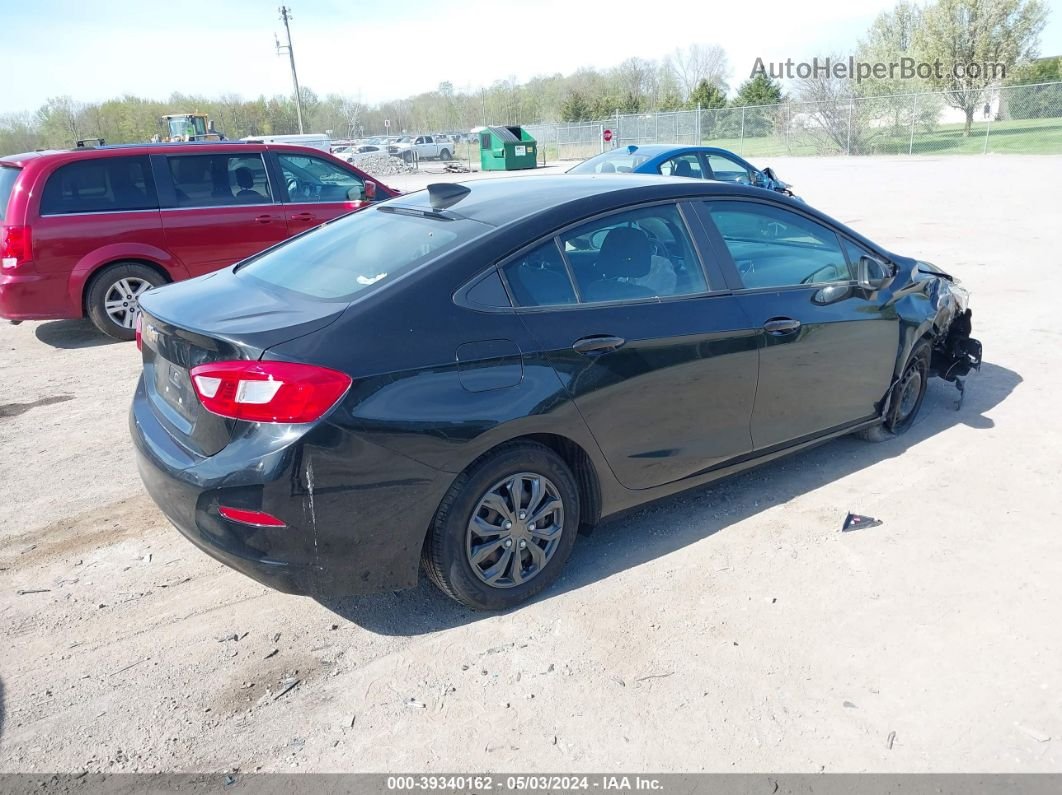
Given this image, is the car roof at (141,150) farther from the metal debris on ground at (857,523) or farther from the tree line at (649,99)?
the tree line at (649,99)

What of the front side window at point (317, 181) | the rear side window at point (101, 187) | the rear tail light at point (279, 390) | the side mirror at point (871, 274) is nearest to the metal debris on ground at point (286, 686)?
the rear tail light at point (279, 390)

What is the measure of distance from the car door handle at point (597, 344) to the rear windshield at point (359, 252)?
629 millimetres

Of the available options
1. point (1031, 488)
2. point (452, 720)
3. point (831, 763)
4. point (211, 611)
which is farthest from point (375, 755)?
point (1031, 488)

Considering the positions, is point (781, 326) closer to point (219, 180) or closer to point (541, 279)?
point (541, 279)

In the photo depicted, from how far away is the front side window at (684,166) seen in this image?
479 inches

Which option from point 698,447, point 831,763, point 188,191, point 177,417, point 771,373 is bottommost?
point 831,763

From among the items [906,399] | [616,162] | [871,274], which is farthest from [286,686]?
[616,162]

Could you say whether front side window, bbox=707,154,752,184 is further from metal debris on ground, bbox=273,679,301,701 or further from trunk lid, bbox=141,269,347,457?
metal debris on ground, bbox=273,679,301,701

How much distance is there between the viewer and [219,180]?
8367 millimetres

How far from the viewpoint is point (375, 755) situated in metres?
2.71

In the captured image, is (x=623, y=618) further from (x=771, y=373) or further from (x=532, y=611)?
(x=771, y=373)

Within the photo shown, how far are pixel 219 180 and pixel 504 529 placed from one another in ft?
21.3

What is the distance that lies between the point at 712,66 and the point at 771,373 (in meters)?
93.9

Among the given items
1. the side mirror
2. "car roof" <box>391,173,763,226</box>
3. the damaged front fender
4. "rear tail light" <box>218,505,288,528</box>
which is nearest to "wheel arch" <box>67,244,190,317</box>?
"car roof" <box>391,173,763,226</box>
